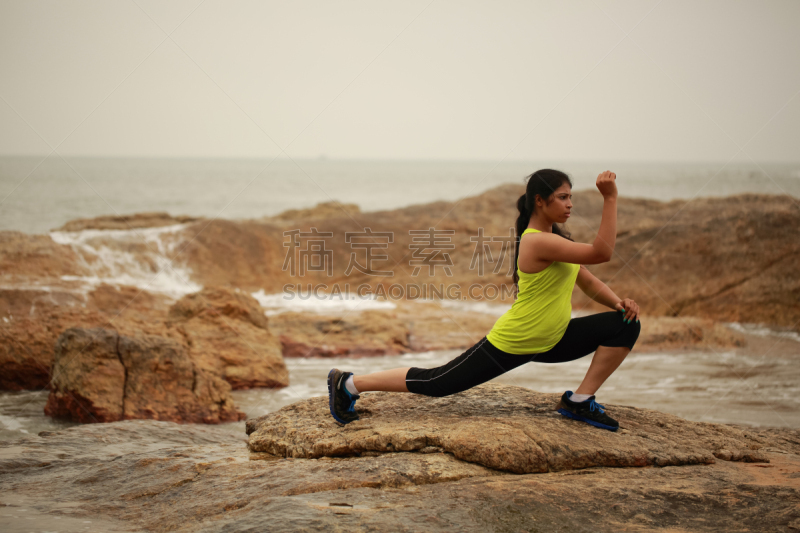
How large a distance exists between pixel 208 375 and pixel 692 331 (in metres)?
6.55

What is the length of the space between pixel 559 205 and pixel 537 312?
0.53m

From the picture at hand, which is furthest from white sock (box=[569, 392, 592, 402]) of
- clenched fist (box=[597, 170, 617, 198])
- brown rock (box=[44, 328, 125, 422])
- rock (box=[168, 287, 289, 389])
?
rock (box=[168, 287, 289, 389])

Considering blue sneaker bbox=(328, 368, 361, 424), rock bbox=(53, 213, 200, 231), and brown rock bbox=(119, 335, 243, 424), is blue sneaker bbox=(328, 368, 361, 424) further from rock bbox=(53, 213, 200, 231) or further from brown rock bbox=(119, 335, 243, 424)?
rock bbox=(53, 213, 200, 231)

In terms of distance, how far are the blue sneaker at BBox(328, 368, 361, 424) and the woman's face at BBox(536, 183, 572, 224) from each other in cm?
130

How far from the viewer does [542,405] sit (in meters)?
3.28

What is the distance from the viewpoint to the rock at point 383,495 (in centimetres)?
211

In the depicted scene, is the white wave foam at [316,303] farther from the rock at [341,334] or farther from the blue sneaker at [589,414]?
the blue sneaker at [589,414]

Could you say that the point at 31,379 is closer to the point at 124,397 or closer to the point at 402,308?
the point at 124,397

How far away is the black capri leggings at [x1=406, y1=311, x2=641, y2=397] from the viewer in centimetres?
293

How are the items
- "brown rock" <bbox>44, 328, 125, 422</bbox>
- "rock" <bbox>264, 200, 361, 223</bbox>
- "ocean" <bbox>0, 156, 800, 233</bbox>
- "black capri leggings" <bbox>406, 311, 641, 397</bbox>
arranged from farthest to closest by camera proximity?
"ocean" <bbox>0, 156, 800, 233</bbox> → "rock" <bbox>264, 200, 361, 223</bbox> → "brown rock" <bbox>44, 328, 125, 422</bbox> → "black capri leggings" <bbox>406, 311, 641, 397</bbox>

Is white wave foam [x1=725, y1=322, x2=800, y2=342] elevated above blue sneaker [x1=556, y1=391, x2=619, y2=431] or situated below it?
above

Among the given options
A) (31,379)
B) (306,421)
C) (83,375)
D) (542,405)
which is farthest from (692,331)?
(31,379)

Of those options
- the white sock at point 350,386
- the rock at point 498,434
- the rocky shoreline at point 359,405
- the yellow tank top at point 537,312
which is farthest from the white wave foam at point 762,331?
the white sock at point 350,386

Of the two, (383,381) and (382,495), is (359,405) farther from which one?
(382,495)
